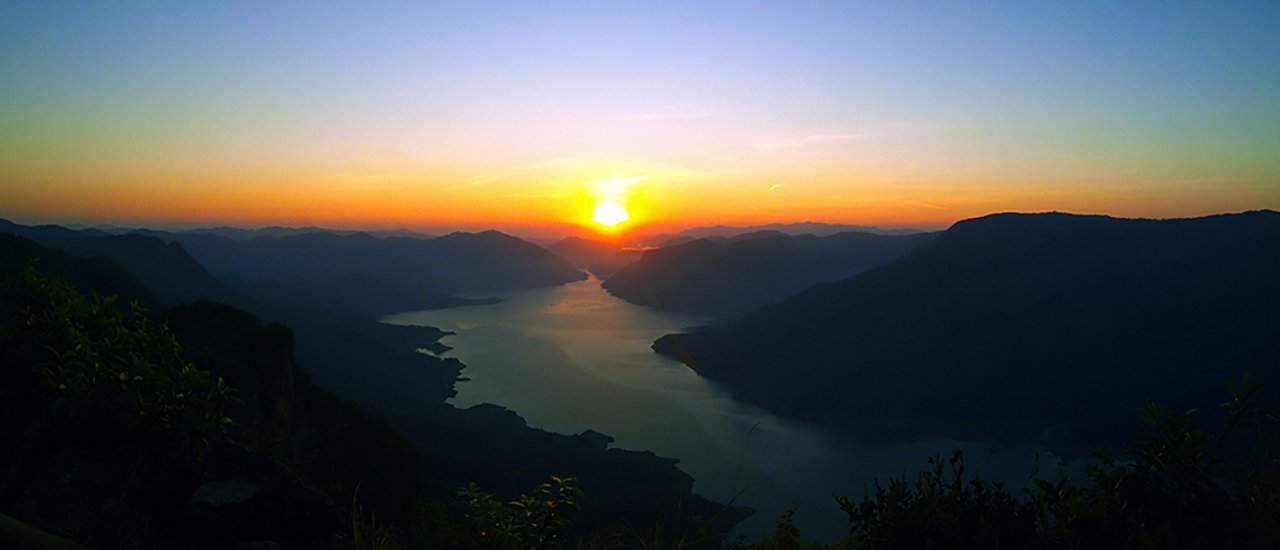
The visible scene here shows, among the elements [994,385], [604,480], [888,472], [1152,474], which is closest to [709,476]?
[604,480]

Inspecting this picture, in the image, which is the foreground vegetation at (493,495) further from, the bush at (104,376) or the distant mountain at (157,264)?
the distant mountain at (157,264)

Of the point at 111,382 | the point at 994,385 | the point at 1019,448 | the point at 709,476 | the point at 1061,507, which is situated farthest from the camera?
the point at 994,385

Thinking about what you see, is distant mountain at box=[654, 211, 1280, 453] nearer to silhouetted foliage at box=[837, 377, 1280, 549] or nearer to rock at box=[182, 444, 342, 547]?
silhouetted foliage at box=[837, 377, 1280, 549]

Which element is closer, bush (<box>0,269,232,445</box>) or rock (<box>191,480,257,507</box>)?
rock (<box>191,480,257,507</box>)

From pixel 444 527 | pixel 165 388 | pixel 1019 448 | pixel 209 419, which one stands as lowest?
pixel 1019 448

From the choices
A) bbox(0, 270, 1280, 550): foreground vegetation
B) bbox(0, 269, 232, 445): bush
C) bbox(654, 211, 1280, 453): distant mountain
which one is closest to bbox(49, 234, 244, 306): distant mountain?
bbox(654, 211, 1280, 453): distant mountain

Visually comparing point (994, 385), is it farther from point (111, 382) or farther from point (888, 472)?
point (111, 382)

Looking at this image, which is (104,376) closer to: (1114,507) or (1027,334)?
(1114,507)
